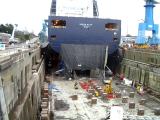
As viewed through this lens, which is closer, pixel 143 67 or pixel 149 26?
pixel 143 67

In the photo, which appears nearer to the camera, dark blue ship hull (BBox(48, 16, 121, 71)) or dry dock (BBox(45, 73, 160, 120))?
dry dock (BBox(45, 73, 160, 120))

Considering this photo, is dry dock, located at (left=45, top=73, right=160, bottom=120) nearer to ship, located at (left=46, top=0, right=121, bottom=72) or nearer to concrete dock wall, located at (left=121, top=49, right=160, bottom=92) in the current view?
concrete dock wall, located at (left=121, top=49, right=160, bottom=92)

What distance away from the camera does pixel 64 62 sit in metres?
32.0

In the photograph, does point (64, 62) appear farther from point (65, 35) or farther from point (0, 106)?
point (0, 106)

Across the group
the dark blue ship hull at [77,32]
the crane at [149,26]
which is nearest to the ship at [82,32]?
the dark blue ship hull at [77,32]

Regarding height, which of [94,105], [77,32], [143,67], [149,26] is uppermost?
[149,26]

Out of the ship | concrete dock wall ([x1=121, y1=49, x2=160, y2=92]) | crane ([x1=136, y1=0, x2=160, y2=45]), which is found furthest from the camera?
crane ([x1=136, y1=0, x2=160, y2=45])

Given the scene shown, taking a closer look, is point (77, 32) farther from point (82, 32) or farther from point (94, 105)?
point (94, 105)

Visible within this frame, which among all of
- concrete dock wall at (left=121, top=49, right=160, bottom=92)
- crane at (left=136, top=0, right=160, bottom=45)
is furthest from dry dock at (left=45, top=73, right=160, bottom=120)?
crane at (left=136, top=0, right=160, bottom=45)

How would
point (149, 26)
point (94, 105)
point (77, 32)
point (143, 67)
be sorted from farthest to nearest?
point (149, 26) → point (77, 32) → point (143, 67) → point (94, 105)

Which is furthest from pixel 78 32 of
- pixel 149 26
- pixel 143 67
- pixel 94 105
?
pixel 149 26

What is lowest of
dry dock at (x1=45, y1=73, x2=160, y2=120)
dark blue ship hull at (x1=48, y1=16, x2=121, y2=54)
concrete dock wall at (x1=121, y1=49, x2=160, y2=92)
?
dry dock at (x1=45, y1=73, x2=160, y2=120)

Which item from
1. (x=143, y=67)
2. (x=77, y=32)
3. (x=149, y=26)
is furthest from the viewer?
(x=149, y=26)

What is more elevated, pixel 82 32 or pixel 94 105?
pixel 82 32
